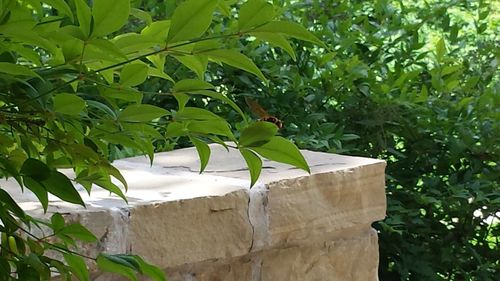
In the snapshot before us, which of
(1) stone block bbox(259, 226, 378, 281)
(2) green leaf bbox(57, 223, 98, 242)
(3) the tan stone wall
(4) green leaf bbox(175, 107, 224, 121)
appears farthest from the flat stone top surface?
(4) green leaf bbox(175, 107, 224, 121)

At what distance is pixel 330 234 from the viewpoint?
6.07 ft

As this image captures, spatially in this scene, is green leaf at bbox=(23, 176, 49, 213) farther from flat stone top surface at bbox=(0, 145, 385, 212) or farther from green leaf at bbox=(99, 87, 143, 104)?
flat stone top surface at bbox=(0, 145, 385, 212)

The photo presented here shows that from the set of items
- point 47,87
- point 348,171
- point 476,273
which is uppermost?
point 47,87

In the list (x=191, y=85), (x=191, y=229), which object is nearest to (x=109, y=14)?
(x=191, y=85)

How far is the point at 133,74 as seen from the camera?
0.70m

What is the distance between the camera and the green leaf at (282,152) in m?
0.71

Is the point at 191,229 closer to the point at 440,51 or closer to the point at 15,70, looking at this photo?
the point at 15,70

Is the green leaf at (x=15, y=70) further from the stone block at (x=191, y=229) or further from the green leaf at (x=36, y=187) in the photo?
the stone block at (x=191, y=229)

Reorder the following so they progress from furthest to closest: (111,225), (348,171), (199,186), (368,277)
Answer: (368,277) < (348,171) < (199,186) < (111,225)

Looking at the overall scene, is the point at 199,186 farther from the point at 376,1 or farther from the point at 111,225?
the point at 376,1

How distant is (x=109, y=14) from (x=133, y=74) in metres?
0.10

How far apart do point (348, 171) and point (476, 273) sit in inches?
32.9

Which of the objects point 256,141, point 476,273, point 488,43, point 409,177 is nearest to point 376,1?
point 488,43

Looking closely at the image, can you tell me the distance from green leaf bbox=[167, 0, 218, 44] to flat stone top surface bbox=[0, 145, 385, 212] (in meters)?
0.76
